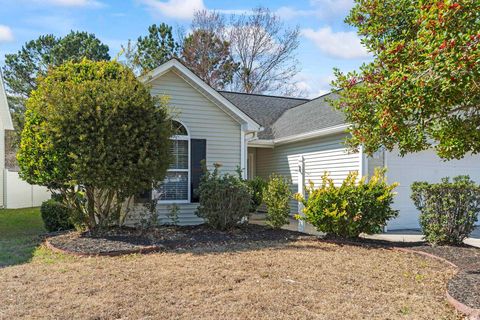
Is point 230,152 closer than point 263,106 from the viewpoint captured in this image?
Yes

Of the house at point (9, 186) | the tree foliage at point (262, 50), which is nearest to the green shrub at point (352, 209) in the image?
the house at point (9, 186)

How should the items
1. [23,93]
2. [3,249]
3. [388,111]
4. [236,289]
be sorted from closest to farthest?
[388,111], [236,289], [3,249], [23,93]

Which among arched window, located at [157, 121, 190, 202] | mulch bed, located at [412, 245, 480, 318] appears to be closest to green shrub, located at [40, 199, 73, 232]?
arched window, located at [157, 121, 190, 202]

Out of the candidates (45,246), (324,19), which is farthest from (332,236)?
(324,19)

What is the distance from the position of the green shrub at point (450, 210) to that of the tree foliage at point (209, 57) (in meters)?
22.0

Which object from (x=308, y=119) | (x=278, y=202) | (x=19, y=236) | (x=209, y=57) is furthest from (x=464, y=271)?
(x=209, y=57)

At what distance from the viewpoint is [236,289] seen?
503cm

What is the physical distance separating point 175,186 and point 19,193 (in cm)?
1016

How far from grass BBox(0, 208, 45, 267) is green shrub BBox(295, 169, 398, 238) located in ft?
18.5

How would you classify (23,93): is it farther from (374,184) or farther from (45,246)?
(374,184)

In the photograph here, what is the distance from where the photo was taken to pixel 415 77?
4125mm

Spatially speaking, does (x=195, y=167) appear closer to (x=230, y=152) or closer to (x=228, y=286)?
(x=230, y=152)

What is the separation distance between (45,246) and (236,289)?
4782 millimetres

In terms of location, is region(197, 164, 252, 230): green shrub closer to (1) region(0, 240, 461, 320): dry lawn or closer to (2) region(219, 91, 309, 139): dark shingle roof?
(1) region(0, 240, 461, 320): dry lawn
